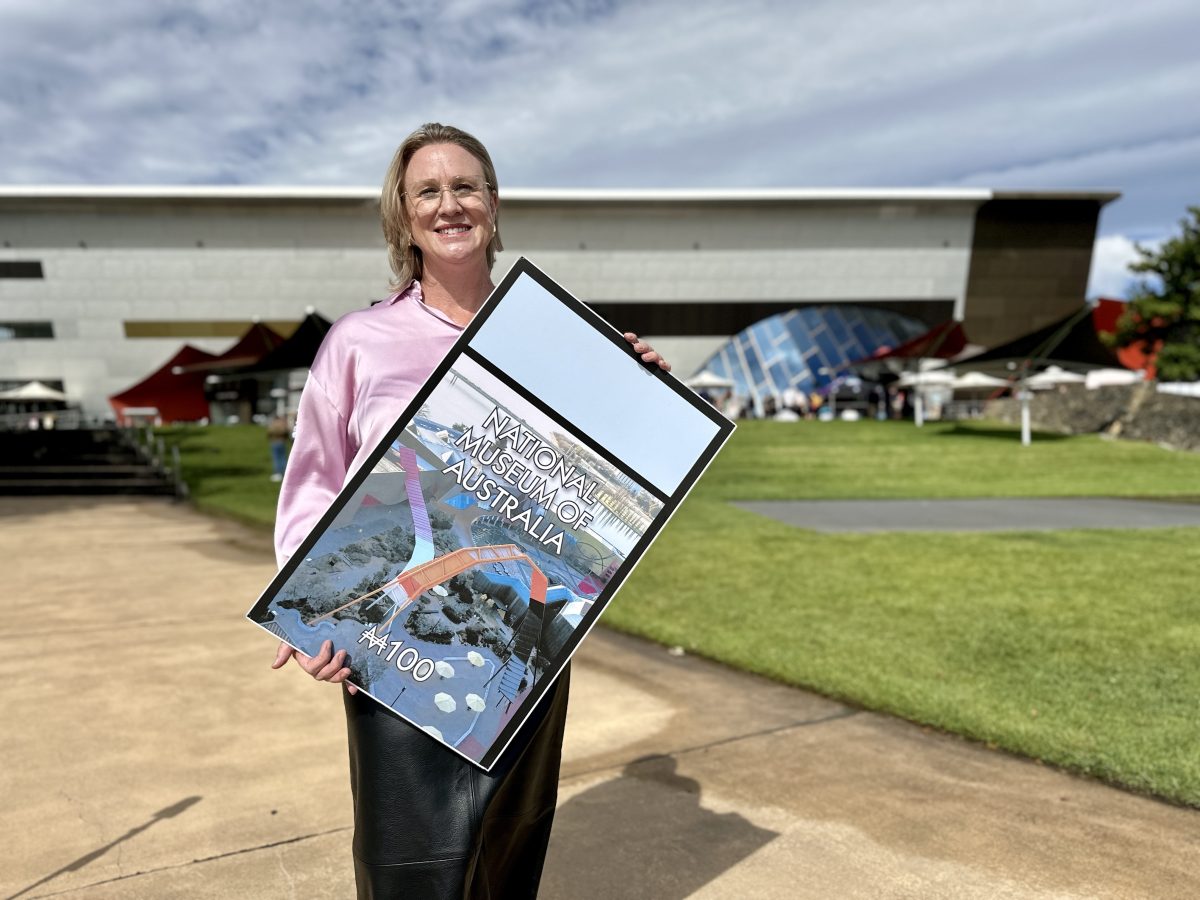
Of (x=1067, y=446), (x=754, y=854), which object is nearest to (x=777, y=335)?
A: (x=1067, y=446)

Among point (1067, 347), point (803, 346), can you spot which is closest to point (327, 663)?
point (1067, 347)

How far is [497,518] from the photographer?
1.66 metres

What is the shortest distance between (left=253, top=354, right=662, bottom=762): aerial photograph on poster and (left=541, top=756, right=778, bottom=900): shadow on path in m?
1.44

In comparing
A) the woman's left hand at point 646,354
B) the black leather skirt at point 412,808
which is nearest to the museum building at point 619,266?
the woman's left hand at point 646,354

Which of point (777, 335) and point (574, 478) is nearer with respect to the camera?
point (574, 478)

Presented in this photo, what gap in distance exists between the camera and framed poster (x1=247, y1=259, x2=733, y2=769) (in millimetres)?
1589

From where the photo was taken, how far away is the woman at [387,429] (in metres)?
1.66

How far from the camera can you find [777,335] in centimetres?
4297

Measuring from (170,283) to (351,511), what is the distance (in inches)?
1835

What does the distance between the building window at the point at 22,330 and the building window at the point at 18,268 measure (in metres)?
2.50

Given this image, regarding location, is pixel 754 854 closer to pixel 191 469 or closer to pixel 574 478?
pixel 574 478

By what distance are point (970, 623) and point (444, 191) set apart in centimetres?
550

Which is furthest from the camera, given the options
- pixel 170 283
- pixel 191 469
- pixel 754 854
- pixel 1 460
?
pixel 170 283

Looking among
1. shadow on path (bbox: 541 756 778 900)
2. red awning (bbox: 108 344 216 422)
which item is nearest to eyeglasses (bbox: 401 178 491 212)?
shadow on path (bbox: 541 756 778 900)
